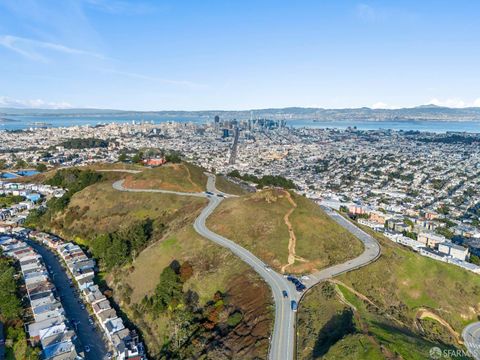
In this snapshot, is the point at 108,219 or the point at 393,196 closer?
the point at 108,219

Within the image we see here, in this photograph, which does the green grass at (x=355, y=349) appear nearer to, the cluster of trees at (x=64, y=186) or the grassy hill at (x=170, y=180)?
the grassy hill at (x=170, y=180)

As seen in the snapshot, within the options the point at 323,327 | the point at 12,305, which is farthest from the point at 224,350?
the point at 12,305

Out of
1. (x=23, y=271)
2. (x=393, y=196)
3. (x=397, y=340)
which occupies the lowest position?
(x=393, y=196)

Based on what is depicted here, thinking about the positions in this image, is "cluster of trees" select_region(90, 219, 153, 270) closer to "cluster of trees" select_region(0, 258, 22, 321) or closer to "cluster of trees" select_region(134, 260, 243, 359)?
"cluster of trees" select_region(134, 260, 243, 359)

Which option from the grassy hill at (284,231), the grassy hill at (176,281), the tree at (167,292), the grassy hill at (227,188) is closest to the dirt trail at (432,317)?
the grassy hill at (284,231)

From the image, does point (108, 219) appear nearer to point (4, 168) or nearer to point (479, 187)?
point (4, 168)

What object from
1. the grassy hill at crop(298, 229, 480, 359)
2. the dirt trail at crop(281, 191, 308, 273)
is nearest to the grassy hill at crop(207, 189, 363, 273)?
the dirt trail at crop(281, 191, 308, 273)

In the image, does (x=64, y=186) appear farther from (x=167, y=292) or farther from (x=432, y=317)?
(x=432, y=317)

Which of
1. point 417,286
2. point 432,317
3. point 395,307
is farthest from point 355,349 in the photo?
point 417,286
